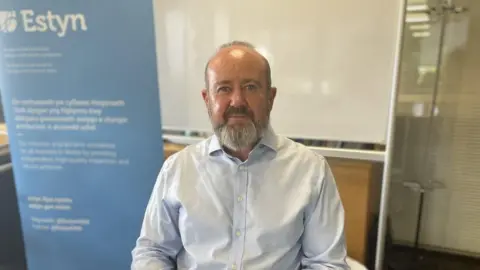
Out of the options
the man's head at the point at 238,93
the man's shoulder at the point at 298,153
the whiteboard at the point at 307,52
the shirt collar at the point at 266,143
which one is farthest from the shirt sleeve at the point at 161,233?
the whiteboard at the point at 307,52

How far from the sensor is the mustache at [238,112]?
1.31 metres

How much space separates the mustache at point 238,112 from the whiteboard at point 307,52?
79 cm

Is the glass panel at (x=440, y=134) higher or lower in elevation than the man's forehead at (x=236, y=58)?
lower

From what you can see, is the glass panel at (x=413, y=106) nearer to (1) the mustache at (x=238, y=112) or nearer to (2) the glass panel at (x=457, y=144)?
(2) the glass panel at (x=457, y=144)

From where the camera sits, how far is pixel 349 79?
1.94 metres

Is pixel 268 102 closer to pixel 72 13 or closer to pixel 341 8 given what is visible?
pixel 341 8

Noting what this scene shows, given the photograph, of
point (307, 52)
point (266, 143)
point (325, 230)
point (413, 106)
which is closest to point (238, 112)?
point (266, 143)

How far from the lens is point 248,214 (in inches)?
54.1

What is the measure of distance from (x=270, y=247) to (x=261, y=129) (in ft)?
1.29

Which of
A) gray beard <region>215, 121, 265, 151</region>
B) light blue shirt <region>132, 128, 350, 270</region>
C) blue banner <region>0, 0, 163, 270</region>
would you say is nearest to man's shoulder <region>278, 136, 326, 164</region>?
light blue shirt <region>132, 128, 350, 270</region>

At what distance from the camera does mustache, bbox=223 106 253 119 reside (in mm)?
1308

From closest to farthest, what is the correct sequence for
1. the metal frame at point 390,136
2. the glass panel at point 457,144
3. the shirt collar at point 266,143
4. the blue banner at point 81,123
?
the shirt collar at point 266,143, the metal frame at point 390,136, the blue banner at point 81,123, the glass panel at point 457,144

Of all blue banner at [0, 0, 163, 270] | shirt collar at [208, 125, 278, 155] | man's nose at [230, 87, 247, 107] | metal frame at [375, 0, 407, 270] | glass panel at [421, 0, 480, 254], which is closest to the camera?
man's nose at [230, 87, 247, 107]

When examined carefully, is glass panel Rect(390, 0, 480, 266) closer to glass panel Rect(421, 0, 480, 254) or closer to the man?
glass panel Rect(421, 0, 480, 254)
